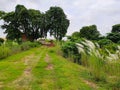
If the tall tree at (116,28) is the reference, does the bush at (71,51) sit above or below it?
below

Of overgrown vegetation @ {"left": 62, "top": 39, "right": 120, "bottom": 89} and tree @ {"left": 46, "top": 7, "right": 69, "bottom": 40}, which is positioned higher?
tree @ {"left": 46, "top": 7, "right": 69, "bottom": 40}

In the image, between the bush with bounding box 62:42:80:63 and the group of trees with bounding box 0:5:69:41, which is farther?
the group of trees with bounding box 0:5:69:41

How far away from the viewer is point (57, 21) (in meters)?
44.0

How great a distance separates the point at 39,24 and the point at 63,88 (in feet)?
113

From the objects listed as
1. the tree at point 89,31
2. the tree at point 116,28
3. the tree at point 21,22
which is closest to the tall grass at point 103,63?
the tree at point 89,31

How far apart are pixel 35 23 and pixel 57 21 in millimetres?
4004

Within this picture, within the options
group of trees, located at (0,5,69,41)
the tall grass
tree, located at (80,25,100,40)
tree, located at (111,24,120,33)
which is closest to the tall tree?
tree, located at (111,24,120,33)

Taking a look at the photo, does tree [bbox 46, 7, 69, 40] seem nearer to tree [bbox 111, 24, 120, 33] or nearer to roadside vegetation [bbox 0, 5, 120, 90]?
roadside vegetation [bbox 0, 5, 120, 90]

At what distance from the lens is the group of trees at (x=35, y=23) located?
43.2 meters

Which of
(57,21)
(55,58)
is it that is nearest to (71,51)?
(55,58)

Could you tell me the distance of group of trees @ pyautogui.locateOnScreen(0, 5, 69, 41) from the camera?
43250 millimetres

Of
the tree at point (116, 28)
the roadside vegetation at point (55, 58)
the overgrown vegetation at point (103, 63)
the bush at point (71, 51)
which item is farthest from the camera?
the tree at point (116, 28)

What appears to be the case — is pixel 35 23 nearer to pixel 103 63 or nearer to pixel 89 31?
pixel 89 31

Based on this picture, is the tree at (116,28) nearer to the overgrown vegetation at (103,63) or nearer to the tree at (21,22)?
the tree at (21,22)
